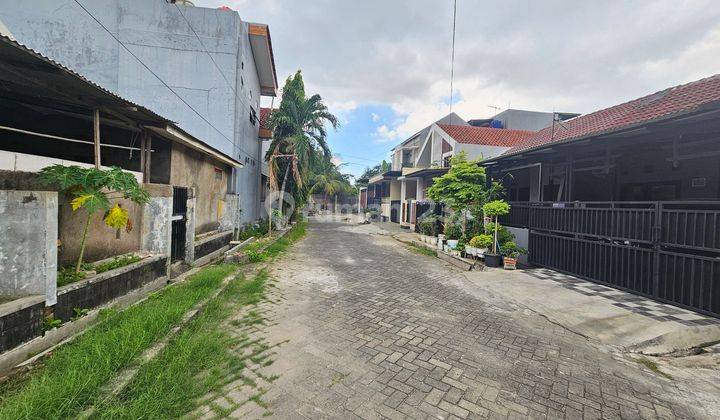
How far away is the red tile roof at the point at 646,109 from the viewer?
6.67 metres

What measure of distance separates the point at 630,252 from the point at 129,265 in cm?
963

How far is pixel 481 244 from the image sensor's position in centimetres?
939

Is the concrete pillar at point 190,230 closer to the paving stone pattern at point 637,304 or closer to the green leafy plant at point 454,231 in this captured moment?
the green leafy plant at point 454,231

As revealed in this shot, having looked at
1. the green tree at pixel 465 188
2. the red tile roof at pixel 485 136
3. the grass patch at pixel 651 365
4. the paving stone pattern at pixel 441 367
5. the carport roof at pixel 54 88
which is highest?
the red tile roof at pixel 485 136

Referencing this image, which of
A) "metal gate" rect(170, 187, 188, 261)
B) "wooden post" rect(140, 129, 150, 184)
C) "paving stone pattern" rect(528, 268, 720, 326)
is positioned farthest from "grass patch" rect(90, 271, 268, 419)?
"paving stone pattern" rect(528, 268, 720, 326)

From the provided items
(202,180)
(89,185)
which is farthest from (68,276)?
(202,180)

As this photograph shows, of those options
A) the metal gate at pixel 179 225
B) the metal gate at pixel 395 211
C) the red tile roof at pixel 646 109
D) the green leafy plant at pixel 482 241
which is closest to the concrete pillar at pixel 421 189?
the metal gate at pixel 395 211

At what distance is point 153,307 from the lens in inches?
171

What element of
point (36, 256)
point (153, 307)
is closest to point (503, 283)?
point (153, 307)

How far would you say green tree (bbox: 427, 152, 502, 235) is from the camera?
33.4ft

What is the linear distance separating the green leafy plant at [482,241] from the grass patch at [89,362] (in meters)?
7.99

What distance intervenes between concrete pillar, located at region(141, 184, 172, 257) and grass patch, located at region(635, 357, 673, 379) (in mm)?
7838

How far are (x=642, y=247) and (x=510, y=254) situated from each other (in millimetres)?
3098

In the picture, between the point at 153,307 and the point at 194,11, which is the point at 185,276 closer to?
the point at 153,307
